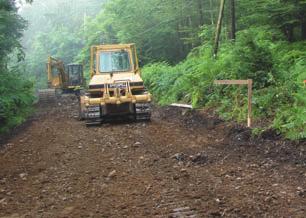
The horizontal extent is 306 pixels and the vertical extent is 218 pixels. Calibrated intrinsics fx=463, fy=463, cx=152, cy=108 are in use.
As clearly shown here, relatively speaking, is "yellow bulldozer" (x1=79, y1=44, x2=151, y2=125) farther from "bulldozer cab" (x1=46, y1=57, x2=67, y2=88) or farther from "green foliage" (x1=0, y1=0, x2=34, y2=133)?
"bulldozer cab" (x1=46, y1=57, x2=67, y2=88)

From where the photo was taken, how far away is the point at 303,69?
11.8 meters

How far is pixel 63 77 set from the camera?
32.3m

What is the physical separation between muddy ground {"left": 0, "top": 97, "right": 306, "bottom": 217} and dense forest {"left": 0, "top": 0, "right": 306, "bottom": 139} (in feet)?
3.74

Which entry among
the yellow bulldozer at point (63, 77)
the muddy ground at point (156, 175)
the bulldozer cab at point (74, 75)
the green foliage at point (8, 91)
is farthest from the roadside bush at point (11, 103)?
the bulldozer cab at point (74, 75)

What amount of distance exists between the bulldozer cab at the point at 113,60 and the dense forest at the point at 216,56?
2.43 m

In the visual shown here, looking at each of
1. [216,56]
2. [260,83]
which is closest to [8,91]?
[216,56]

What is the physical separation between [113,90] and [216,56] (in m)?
5.58

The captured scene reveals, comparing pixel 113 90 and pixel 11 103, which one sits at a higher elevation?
pixel 113 90

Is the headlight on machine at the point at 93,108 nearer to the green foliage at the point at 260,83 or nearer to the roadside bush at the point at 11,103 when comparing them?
the green foliage at the point at 260,83

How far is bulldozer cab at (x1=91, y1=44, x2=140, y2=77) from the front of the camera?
15.8m

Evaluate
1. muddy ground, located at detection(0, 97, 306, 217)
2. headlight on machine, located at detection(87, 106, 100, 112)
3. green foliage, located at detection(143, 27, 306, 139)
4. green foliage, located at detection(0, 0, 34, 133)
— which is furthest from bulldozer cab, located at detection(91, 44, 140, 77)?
muddy ground, located at detection(0, 97, 306, 217)

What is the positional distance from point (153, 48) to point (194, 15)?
613cm

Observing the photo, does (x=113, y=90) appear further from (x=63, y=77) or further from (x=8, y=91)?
(x=63, y=77)

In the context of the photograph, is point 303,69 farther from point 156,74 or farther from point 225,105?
point 156,74
